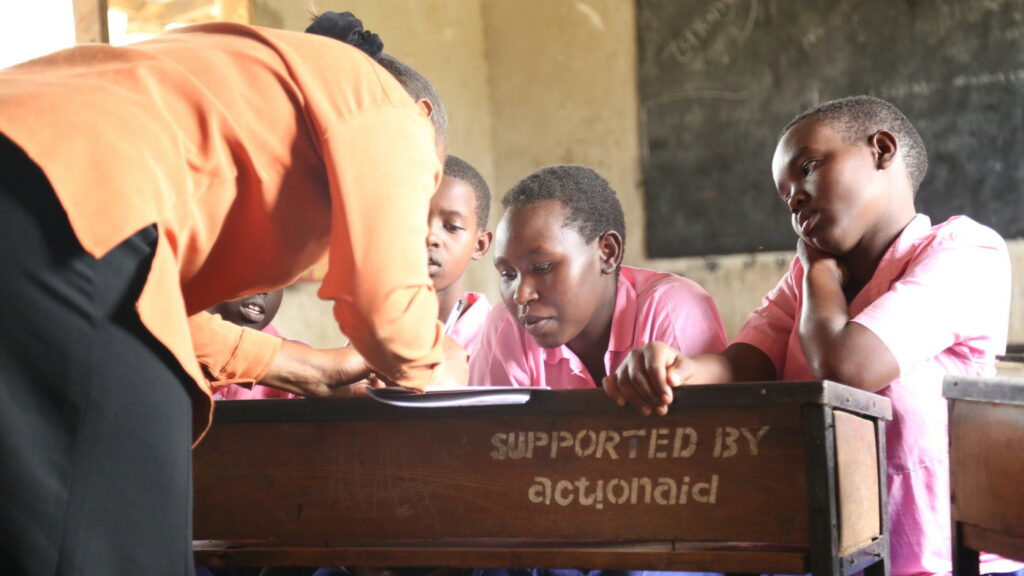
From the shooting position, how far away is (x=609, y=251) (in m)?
2.57

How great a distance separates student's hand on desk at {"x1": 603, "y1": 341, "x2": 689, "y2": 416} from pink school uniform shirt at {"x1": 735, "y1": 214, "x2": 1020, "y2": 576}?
539mm

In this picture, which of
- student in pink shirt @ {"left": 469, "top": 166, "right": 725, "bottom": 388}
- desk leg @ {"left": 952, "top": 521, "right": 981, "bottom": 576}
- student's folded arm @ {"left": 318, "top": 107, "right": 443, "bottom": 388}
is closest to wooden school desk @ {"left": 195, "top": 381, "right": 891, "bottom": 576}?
desk leg @ {"left": 952, "top": 521, "right": 981, "bottom": 576}

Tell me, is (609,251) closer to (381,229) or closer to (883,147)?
(883,147)

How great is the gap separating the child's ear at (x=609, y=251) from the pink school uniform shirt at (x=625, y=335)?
54mm

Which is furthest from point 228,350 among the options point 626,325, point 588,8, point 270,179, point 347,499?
point 588,8

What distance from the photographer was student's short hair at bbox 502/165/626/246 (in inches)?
100

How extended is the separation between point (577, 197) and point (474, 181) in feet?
2.20

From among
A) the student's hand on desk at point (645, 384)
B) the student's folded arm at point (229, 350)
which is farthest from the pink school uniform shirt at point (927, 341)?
the student's folded arm at point (229, 350)

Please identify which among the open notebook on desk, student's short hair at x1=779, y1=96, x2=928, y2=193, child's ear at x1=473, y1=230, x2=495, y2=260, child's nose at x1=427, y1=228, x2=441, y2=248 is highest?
student's short hair at x1=779, y1=96, x2=928, y2=193

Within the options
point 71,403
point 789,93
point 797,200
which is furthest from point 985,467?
point 789,93

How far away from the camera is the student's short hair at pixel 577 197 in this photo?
100 inches

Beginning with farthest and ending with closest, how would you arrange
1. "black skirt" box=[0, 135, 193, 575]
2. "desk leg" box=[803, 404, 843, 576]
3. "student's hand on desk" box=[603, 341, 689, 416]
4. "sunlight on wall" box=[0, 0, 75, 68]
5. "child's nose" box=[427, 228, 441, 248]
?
"sunlight on wall" box=[0, 0, 75, 68], "child's nose" box=[427, 228, 441, 248], "student's hand on desk" box=[603, 341, 689, 416], "desk leg" box=[803, 404, 843, 576], "black skirt" box=[0, 135, 193, 575]

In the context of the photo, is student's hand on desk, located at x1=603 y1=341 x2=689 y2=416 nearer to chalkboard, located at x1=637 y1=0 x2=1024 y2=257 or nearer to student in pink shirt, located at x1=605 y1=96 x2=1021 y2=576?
student in pink shirt, located at x1=605 y1=96 x2=1021 y2=576

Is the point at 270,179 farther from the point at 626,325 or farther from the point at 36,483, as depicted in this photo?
the point at 626,325
